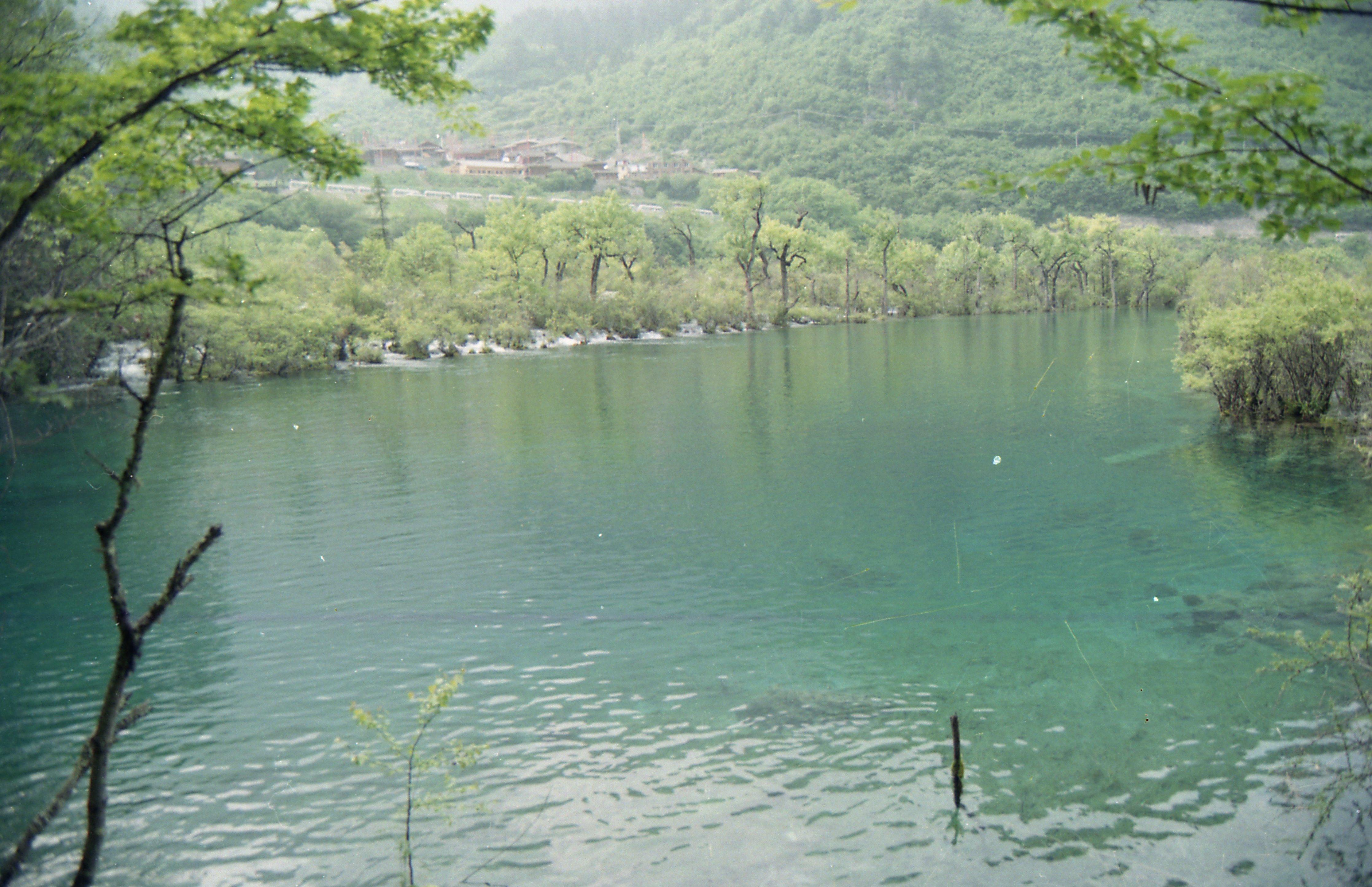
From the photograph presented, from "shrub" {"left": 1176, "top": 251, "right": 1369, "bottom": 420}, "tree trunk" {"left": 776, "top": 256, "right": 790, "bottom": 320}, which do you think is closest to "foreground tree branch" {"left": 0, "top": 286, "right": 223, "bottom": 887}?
"shrub" {"left": 1176, "top": 251, "right": 1369, "bottom": 420}

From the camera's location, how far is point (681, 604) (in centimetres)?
1331

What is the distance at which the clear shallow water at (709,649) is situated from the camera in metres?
7.79

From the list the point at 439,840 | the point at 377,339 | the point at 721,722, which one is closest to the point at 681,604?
the point at 721,722

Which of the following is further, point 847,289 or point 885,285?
point 885,285

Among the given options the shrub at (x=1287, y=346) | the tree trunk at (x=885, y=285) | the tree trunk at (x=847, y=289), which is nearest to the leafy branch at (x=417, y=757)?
the shrub at (x=1287, y=346)

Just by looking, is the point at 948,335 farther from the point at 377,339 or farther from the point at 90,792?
the point at 90,792

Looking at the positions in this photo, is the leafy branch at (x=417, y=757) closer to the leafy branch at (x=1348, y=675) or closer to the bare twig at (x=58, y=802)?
the bare twig at (x=58, y=802)

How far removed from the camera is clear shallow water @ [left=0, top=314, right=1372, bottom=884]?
7.79m

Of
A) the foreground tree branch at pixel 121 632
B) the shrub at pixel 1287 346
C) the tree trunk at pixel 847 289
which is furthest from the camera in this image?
the tree trunk at pixel 847 289

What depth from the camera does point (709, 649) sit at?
11695 mm

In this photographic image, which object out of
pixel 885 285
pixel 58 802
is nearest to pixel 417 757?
pixel 58 802

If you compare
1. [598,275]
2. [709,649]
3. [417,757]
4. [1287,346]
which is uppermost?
[598,275]

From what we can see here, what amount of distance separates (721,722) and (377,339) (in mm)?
51780

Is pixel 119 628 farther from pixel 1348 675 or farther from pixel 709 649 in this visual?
pixel 1348 675
